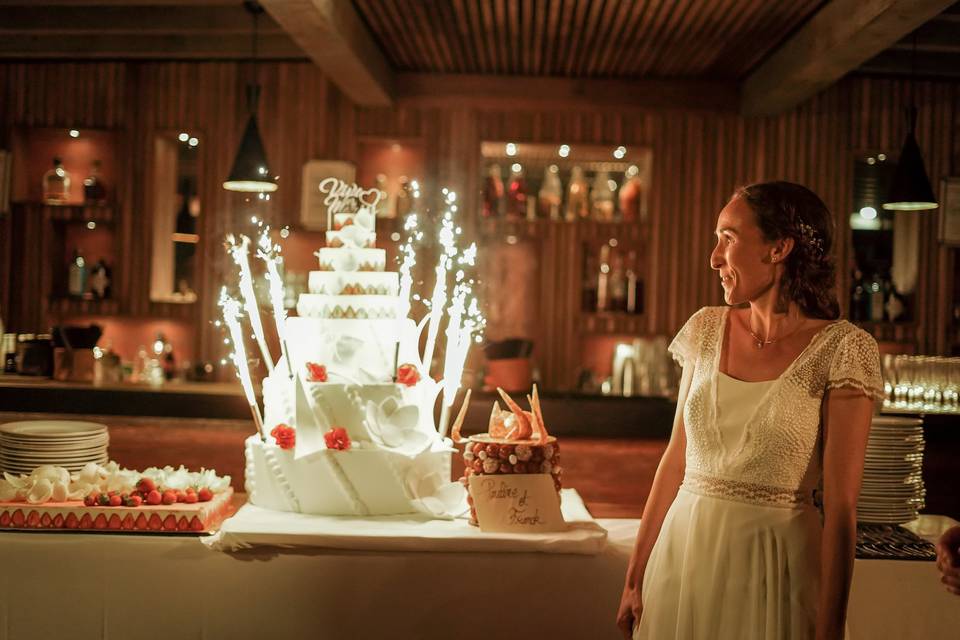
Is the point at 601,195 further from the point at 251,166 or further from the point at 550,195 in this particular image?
the point at 251,166

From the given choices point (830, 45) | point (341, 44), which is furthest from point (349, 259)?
point (830, 45)

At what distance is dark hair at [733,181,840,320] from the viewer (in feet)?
5.19

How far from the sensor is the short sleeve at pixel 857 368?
1.50 m

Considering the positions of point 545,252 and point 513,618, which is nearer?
point 513,618

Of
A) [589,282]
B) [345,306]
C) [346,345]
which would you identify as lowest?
[346,345]

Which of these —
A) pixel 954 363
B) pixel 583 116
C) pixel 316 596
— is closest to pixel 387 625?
pixel 316 596

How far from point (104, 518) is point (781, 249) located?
1.75 meters

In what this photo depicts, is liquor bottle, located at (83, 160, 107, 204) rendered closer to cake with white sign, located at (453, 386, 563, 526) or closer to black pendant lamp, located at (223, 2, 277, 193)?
black pendant lamp, located at (223, 2, 277, 193)

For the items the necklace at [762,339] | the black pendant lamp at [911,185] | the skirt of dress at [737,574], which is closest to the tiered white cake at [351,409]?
the skirt of dress at [737,574]

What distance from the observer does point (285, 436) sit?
2.45 meters

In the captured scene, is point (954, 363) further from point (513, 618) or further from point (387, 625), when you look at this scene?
point (387, 625)

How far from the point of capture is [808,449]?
1.56m

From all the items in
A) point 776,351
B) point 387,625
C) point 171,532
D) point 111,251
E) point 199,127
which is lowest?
point 387,625

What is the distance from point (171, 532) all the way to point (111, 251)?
4.30 m
